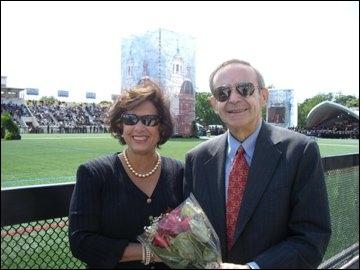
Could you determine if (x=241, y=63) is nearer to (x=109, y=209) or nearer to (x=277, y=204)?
(x=277, y=204)

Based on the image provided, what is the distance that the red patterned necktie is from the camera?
7.59 feet

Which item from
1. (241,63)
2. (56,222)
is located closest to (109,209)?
(56,222)

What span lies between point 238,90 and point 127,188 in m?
0.84

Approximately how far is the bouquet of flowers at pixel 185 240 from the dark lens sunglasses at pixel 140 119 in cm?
66

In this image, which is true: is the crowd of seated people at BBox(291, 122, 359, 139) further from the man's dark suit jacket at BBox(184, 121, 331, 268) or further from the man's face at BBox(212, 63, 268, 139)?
the man's dark suit jacket at BBox(184, 121, 331, 268)

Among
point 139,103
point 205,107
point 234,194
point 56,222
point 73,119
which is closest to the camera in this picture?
point 234,194

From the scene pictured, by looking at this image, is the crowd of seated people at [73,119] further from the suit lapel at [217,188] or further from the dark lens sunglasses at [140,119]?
the suit lapel at [217,188]

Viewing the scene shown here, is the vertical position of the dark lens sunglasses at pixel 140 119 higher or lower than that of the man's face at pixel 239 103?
lower

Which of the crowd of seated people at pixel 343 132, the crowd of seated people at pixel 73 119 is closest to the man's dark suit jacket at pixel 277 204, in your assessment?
the crowd of seated people at pixel 343 132

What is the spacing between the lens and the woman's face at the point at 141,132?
2.55 metres

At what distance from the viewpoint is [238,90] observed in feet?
7.91

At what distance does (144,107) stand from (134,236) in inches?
29.8

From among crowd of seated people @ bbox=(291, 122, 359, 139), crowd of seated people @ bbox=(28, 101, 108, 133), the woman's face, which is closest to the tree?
the woman's face

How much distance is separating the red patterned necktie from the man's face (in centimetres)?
22
